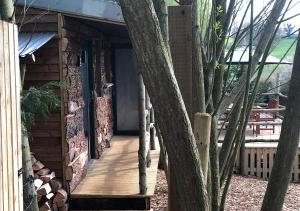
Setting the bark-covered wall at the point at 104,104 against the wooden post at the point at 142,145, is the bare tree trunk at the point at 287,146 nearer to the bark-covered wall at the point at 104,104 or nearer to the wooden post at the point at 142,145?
the wooden post at the point at 142,145

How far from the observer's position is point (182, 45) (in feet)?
7.79

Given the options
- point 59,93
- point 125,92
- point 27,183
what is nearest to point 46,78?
point 59,93

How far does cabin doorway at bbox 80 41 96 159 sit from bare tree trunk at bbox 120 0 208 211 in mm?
7009

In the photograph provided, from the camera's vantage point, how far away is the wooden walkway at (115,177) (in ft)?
22.3

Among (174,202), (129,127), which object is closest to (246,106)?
(174,202)

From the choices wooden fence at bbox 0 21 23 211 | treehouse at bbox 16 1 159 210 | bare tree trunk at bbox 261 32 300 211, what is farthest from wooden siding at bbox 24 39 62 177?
bare tree trunk at bbox 261 32 300 211

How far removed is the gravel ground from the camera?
8.09 meters

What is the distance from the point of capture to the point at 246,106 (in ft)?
8.91

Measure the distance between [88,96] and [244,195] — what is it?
370 centimetres

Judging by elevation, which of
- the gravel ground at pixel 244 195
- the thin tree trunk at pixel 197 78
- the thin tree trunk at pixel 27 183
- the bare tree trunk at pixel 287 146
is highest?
the thin tree trunk at pixel 197 78

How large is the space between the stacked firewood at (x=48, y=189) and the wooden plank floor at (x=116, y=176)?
11.2 inches

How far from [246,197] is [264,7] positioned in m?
6.57

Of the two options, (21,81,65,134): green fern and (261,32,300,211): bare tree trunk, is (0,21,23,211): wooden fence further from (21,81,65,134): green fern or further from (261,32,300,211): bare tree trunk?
(21,81,65,134): green fern

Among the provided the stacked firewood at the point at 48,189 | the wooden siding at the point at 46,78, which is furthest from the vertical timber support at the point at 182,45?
the wooden siding at the point at 46,78
